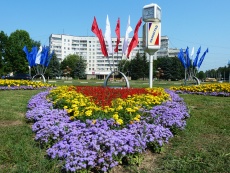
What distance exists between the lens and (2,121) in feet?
22.6

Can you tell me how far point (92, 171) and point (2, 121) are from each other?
3.70 metres

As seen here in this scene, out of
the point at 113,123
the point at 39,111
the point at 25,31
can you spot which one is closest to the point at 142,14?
the point at 39,111

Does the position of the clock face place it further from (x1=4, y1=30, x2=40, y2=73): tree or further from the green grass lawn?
(x1=4, y1=30, x2=40, y2=73): tree

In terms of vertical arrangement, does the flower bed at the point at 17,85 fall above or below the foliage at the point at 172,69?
below

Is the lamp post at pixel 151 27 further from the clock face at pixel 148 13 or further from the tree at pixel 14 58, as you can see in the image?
the tree at pixel 14 58

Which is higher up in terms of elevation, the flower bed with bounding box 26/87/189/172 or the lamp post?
the lamp post

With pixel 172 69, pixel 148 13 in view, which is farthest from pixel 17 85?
pixel 172 69

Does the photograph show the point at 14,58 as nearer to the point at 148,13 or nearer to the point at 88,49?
the point at 148,13

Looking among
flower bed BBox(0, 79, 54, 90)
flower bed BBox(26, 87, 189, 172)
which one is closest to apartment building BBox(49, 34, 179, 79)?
flower bed BBox(0, 79, 54, 90)

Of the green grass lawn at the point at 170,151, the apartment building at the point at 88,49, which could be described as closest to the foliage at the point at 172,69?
the apartment building at the point at 88,49

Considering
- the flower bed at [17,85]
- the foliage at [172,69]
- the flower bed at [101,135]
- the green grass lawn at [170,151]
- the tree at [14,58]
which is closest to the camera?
the flower bed at [101,135]

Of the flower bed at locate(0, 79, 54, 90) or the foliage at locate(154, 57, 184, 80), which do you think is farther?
the foliage at locate(154, 57, 184, 80)

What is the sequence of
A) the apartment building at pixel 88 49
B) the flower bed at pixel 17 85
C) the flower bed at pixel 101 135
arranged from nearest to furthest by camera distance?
the flower bed at pixel 101 135 → the flower bed at pixel 17 85 → the apartment building at pixel 88 49

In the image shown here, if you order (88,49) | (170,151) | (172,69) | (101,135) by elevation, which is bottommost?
(170,151)
